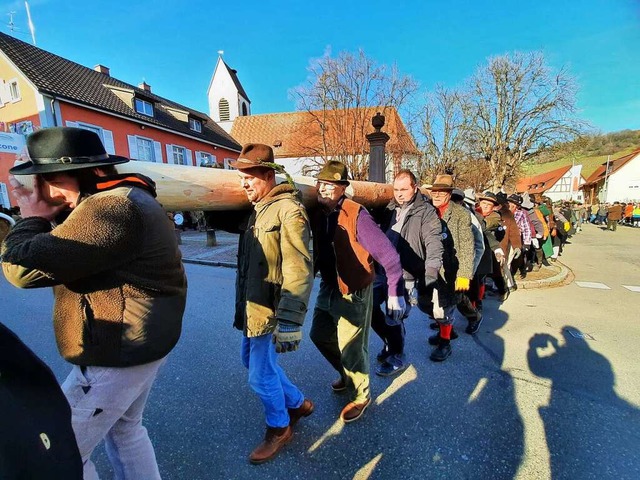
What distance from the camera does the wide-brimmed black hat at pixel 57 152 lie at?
1.17 meters

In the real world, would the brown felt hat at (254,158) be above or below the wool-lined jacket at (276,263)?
above

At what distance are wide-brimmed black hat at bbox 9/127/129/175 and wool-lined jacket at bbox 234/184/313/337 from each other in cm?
78

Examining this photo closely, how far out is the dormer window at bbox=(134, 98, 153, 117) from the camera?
19.2 m

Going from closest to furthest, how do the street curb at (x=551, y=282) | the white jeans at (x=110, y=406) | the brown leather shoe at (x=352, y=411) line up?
1. the white jeans at (x=110, y=406)
2. the brown leather shoe at (x=352, y=411)
3. the street curb at (x=551, y=282)

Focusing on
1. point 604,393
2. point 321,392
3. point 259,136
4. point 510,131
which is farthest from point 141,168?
point 259,136

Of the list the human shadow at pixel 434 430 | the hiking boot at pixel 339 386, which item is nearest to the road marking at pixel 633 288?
the human shadow at pixel 434 430

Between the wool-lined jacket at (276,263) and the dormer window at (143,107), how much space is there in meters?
21.7

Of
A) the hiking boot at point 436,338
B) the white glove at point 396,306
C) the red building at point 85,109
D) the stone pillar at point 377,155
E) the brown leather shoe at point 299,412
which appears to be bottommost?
the hiking boot at point 436,338

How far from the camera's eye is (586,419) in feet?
7.66

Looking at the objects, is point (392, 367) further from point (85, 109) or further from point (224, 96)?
point (224, 96)

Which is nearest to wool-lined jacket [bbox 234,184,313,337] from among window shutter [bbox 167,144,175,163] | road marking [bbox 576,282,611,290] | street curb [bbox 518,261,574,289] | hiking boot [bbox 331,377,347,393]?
hiking boot [bbox 331,377,347,393]

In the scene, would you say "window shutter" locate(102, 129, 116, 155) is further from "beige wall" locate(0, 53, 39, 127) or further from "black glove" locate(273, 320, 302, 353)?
"black glove" locate(273, 320, 302, 353)

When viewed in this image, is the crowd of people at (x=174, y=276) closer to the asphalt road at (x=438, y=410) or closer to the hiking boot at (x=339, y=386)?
the hiking boot at (x=339, y=386)

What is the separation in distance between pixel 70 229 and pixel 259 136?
35.4 metres
